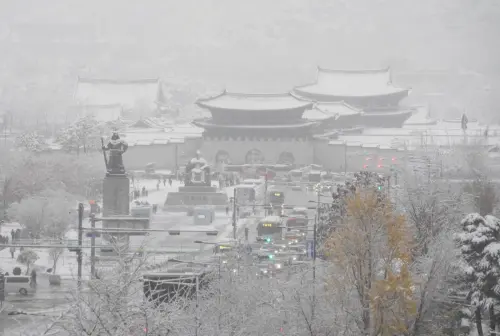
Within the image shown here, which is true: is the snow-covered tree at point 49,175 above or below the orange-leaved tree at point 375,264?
above

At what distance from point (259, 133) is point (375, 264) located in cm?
3543

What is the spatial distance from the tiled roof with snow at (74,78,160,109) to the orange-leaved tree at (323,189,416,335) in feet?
171

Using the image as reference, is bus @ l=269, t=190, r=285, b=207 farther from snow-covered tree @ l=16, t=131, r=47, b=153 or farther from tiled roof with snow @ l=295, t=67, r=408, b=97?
tiled roof with snow @ l=295, t=67, r=408, b=97

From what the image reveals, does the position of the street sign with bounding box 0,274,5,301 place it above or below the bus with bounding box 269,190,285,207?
below

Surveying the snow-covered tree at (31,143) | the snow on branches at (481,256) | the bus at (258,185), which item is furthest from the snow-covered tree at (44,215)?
the snow-covered tree at (31,143)

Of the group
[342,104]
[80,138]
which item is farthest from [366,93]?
[80,138]

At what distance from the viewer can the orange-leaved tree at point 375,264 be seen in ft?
54.1

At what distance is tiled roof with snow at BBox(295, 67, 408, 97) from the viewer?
208 ft

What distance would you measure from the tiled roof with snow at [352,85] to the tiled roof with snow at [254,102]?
383 inches

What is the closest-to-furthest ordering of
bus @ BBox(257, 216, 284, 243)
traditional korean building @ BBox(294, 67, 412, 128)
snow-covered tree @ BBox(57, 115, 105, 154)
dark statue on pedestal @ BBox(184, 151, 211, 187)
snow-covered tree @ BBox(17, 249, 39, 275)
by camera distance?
1. snow-covered tree @ BBox(17, 249, 39, 275)
2. bus @ BBox(257, 216, 284, 243)
3. dark statue on pedestal @ BBox(184, 151, 211, 187)
4. snow-covered tree @ BBox(57, 115, 105, 154)
5. traditional korean building @ BBox(294, 67, 412, 128)

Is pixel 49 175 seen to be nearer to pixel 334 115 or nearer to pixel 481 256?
pixel 334 115

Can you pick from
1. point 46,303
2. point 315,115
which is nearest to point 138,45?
point 315,115

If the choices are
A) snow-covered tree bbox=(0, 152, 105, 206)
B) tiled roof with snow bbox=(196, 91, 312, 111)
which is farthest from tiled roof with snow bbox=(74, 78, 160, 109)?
snow-covered tree bbox=(0, 152, 105, 206)

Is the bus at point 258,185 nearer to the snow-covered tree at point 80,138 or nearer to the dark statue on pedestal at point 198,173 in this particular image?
the dark statue on pedestal at point 198,173
